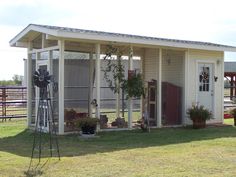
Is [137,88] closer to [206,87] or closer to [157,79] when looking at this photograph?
[157,79]

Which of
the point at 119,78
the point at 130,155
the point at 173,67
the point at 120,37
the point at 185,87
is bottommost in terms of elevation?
the point at 130,155

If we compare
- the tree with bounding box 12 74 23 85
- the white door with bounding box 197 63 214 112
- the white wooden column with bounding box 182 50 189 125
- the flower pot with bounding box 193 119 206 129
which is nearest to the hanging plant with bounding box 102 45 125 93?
the white wooden column with bounding box 182 50 189 125

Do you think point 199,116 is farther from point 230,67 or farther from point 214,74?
point 230,67

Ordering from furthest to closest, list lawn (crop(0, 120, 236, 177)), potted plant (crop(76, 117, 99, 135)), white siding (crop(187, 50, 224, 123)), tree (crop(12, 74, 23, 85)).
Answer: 1. tree (crop(12, 74, 23, 85))
2. white siding (crop(187, 50, 224, 123))
3. potted plant (crop(76, 117, 99, 135))
4. lawn (crop(0, 120, 236, 177))

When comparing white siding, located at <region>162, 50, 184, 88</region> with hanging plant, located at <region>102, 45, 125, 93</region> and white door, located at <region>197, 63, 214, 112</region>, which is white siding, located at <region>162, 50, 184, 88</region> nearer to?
white door, located at <region>197, 63, 214, 112</region>

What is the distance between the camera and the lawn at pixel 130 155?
23.0 ft

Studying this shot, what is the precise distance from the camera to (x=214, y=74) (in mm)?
15117

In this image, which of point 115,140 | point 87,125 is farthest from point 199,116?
point 87,125

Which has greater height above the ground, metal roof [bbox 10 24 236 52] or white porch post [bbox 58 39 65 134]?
metal roof [bbox 10 24 236 52]

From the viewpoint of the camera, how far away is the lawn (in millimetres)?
7023

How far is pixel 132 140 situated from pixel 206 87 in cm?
515

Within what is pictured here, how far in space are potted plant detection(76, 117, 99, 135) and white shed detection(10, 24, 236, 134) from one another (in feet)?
2.46

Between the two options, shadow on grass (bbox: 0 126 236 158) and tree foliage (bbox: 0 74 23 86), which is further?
tree foliage (bbox: 0 74 23 86)

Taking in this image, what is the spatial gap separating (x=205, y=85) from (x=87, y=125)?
5420 mm
